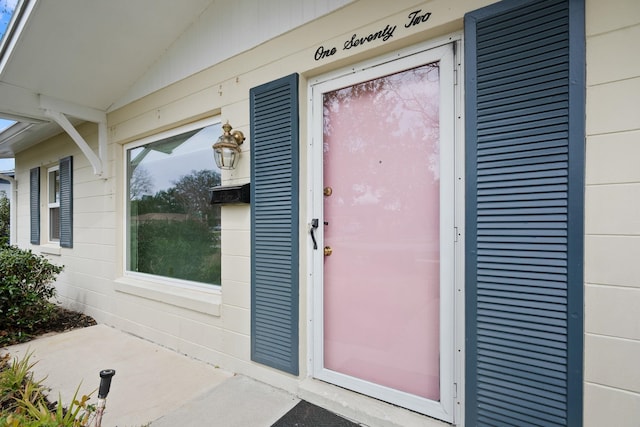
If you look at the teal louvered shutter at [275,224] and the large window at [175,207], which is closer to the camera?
the teal louvered shutter at [275,224]

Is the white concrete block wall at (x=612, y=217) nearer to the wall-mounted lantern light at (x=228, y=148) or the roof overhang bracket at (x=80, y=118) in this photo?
the wall-mounted lantern light at (x=228, y=148)

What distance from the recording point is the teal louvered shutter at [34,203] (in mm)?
5047

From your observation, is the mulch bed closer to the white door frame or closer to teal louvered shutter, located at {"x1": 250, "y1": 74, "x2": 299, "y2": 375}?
teal louvered shutter, located at {"x1": 250, "y1": 74, "x2": 299, "y2": 375}

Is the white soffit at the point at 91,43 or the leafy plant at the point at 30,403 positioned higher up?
the white soffit at the point at 91,43

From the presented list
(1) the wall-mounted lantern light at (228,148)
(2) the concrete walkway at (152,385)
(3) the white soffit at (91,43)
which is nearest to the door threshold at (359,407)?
(2) the concrete walkway at (152,385)

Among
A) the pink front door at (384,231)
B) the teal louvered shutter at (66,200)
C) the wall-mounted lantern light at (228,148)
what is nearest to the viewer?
the pink front door at (384,231)

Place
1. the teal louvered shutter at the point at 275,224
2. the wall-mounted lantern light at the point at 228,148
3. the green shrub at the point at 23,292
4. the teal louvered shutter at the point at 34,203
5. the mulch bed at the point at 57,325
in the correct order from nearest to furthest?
the teal louvered shutter at the point at 275,224 → the wall-mounted lantern light at the point at 228,148 → the mulch bed at the point at 57,325 → the green shrub at the point at 23,292 → the teal louvered shutter at the point at 34,203

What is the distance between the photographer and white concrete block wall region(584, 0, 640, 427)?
1.19 metres

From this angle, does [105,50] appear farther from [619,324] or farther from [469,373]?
[619,324]

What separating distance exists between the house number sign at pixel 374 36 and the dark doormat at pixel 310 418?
221cm

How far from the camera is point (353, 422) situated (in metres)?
1.74

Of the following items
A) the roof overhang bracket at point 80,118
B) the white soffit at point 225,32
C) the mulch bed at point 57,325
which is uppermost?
the white soffit at point 225,32

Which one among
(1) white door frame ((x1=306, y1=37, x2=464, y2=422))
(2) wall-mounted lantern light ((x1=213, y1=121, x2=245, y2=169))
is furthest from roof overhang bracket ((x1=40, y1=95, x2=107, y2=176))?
(1) white door frame ((x1=306, y1=37, x2=464, y2=422))

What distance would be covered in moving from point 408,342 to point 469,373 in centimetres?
37
